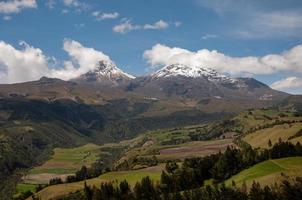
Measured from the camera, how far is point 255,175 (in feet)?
621

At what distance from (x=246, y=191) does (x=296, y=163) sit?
39.0 meters

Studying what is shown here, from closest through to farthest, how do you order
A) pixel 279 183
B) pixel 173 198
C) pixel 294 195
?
pixel 294 195 → pixel 279 183 → pixel 173 198

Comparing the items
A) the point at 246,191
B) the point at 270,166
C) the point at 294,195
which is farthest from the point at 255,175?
the point at 294,195

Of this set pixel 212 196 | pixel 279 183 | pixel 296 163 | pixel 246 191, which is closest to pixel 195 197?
pixel 212 196

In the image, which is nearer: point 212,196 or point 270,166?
point 212,196

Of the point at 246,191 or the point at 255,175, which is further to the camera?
the point at 255,175

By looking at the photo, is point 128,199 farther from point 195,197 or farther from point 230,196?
point 230,196

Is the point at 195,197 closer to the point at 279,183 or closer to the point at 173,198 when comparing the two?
the point at 173,198

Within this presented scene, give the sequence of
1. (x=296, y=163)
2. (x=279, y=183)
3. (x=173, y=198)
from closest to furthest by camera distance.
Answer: (x=279, y=183), (x=173, y=198), (x=296, y=163)

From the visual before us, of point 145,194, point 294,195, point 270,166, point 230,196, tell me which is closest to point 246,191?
point 230,196

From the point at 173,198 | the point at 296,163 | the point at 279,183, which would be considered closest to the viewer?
the point at 279,183

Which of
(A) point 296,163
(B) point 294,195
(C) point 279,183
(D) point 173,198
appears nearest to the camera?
(B) point 294,195

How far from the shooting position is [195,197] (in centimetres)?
17538

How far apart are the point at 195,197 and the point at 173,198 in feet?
31.0
